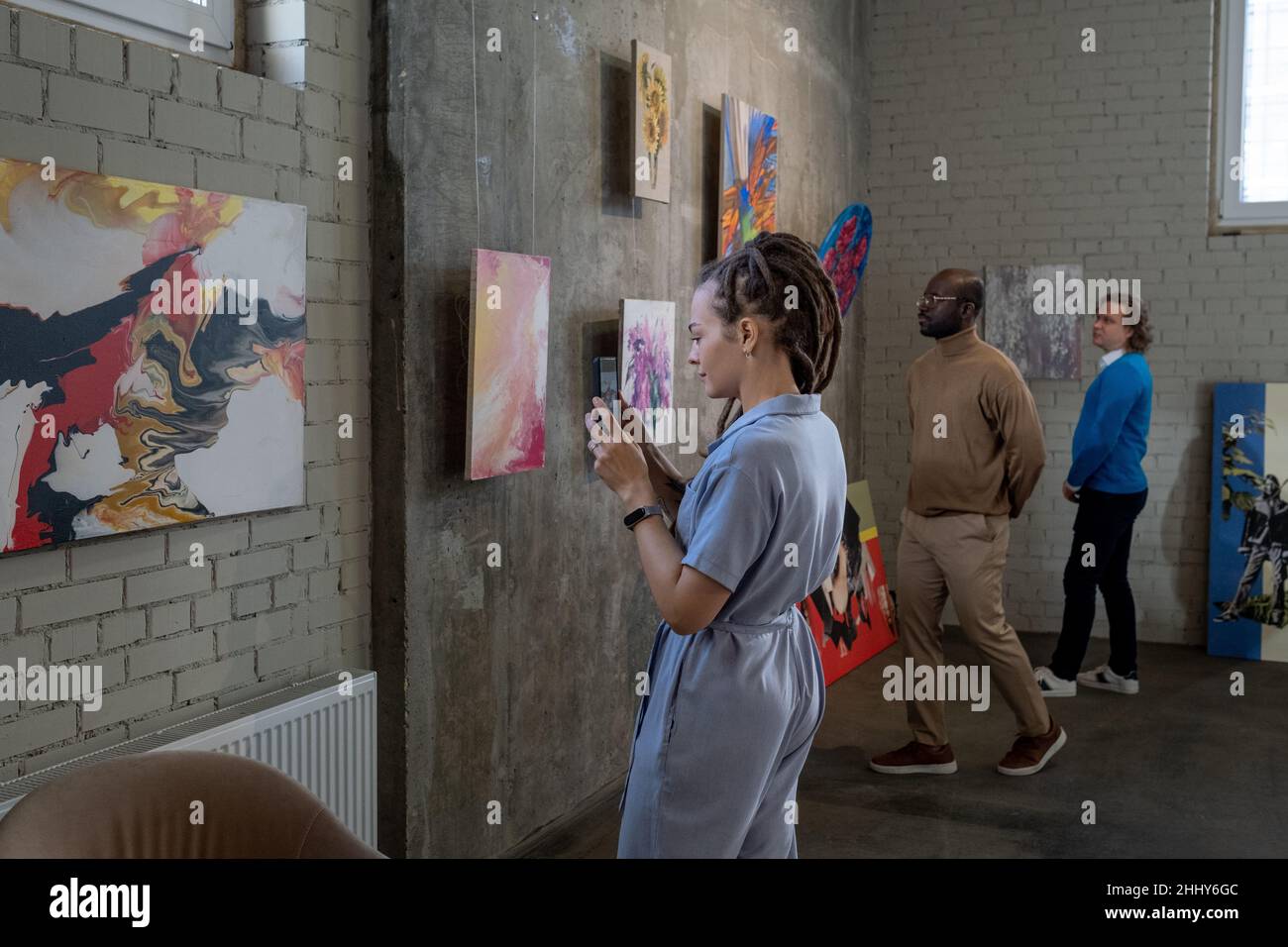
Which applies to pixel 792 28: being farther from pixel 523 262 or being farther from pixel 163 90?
pixel 163 90

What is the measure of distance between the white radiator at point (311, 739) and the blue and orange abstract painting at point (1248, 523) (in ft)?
17.5

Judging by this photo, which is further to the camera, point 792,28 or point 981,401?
point 792,28

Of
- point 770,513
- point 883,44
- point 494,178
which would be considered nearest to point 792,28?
point 883,44

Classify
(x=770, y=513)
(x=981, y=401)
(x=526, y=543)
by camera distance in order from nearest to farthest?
(x=770, y=513), (x=526, y=543), (x=981, y=401)

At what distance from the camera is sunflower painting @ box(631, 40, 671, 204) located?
14.2 ft

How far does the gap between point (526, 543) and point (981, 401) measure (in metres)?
1.92

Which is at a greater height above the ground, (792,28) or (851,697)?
(792,28)

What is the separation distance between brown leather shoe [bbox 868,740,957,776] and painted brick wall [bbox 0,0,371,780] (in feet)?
8.02

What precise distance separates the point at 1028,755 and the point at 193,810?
3692 mm

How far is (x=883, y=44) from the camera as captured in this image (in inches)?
299

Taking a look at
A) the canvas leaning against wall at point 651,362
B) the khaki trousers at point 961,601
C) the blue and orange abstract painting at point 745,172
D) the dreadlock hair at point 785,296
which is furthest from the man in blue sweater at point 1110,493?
the dreadlock hair at point 785,296

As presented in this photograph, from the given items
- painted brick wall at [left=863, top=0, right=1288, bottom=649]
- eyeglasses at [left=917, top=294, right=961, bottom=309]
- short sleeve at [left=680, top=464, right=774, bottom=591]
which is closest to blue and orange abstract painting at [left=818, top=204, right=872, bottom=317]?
painted brick wall at [left=863, top=0, right=1288, bottom=649]

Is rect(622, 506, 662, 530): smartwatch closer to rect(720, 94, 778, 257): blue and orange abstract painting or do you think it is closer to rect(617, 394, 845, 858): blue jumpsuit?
rect(617, 394, 845, 858): blue jumpsuit
